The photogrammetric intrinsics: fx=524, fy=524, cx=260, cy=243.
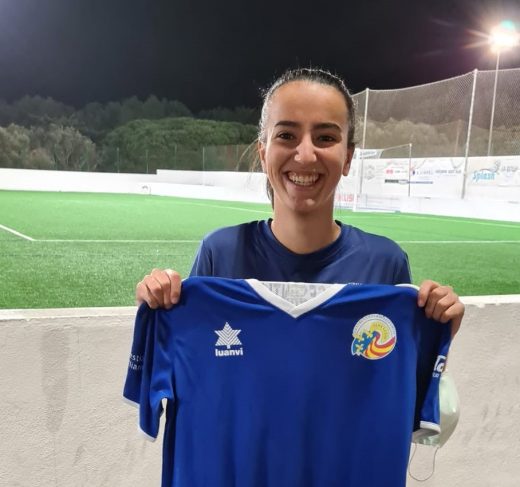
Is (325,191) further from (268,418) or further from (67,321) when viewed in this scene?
(67,321)

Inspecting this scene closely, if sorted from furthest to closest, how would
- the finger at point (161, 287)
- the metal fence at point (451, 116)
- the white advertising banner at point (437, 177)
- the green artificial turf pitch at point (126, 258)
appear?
the white advertising banner at point (437, 177), the metal fence at point (451, 116), the green artificial turf pitch at point (126, 258), the finger at point (161, 287)

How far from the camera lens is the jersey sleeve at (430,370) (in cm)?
130

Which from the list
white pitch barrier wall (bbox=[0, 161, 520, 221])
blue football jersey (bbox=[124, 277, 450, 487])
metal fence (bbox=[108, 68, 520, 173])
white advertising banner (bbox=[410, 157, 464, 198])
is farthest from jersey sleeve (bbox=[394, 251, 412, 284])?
white advertising banner (bbox=[410, 157, 464, 198])

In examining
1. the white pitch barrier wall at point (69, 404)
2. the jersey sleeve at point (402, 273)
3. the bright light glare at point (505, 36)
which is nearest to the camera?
the jersey sleeve at point (402, 273)

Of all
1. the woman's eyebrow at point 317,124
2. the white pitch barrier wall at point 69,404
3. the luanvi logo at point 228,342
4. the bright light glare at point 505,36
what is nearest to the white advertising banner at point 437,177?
the bright light glare at point 505,36

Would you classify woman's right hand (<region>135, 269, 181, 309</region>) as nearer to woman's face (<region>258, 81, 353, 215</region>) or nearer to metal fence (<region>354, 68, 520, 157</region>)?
woman's face (<region>258, 81, 353, 215</region>)

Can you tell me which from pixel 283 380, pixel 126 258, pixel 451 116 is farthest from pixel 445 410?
pixel 451 116

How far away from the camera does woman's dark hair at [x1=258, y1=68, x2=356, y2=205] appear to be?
4.44 feet

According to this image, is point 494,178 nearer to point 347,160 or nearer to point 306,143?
point 347,160

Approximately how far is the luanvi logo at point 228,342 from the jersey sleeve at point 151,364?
126 millimetres

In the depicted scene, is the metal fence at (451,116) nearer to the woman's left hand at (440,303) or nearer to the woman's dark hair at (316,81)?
the woman's dark hair at (316,81)

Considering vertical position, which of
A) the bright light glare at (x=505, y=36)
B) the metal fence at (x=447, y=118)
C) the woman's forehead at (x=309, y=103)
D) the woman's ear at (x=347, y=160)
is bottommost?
the woman's ear at (x=347, y=160)

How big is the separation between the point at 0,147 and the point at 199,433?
1456 inches

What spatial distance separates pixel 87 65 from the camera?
164ft
